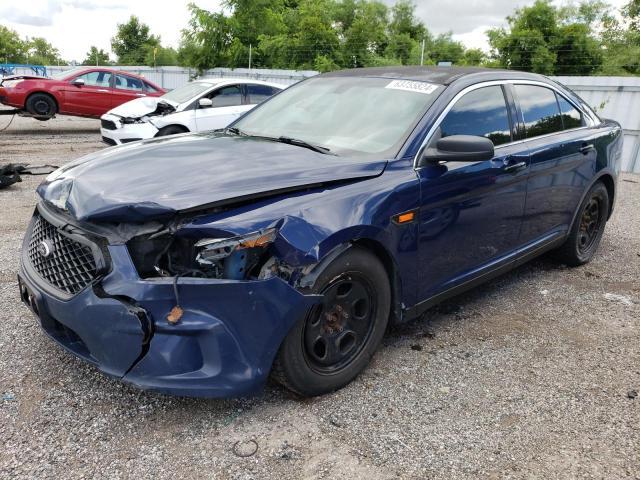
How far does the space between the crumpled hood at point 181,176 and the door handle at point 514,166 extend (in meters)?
1.10

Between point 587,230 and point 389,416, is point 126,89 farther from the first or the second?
point 389,416

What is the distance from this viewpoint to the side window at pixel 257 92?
1053 cm

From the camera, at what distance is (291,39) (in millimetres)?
28906

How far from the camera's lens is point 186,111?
32.0 feet

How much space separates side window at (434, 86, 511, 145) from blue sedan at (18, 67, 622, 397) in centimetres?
2

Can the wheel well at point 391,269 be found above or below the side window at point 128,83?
below

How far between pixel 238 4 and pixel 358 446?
2703 cm

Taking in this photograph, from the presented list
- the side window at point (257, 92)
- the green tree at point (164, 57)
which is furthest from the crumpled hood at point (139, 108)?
the green tree at point (164, 57)

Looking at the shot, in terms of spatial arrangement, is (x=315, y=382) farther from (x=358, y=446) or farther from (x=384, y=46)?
(x=384, y=46)

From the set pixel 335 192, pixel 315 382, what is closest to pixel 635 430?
pixel 315 382

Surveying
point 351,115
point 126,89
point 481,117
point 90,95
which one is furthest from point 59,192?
point 126,89

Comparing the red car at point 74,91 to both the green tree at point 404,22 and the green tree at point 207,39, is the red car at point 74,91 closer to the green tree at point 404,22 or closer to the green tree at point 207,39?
the green tree at point 207,39

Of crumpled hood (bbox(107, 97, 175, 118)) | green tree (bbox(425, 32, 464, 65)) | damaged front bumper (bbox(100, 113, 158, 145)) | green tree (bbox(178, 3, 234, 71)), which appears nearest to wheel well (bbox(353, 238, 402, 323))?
damaged front bumper (bbox(100, 113, 158, 145))

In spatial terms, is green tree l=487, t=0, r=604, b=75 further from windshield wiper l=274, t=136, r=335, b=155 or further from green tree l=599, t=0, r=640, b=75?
windshield wiper l=274, t=136, r=335, b=155
